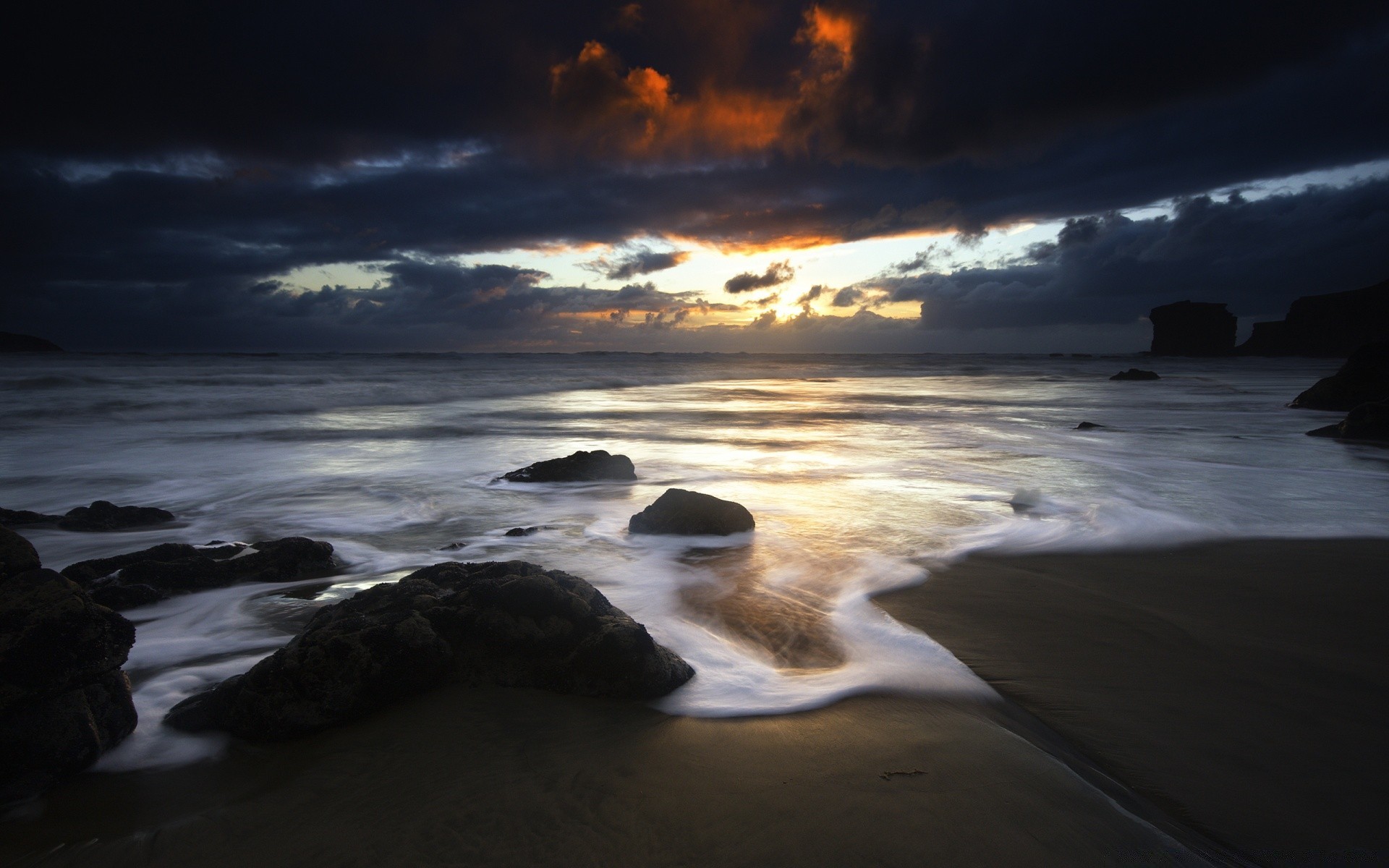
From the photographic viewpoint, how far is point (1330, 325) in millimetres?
87312

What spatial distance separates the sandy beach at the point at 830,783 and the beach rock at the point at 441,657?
0.08 meters

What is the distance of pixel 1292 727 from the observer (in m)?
2.44

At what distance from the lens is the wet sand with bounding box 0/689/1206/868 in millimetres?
1836

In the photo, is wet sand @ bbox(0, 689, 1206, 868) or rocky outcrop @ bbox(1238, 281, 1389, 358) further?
rocky outcrop @ bbox(1238, 281, 1389, 358)

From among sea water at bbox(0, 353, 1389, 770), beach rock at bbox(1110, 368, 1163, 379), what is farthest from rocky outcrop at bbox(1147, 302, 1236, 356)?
sea water at bbox(0, 353, 1389, 770)

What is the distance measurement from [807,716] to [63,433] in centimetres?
1810

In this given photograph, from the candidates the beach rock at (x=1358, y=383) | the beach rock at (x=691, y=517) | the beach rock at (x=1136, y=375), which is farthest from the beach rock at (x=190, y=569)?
the beach rock at (x=1136, y=375)

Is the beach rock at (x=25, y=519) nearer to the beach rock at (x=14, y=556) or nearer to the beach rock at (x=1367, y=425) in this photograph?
the beach rock at (x=14, y=556)

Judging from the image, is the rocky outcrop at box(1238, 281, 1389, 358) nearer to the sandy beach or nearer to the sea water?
the sea water

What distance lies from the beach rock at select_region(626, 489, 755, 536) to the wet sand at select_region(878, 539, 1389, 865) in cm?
165

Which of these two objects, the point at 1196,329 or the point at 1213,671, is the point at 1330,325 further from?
the point at 1213,671

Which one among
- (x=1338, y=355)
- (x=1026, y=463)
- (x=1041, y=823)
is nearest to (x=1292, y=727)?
(x=1041, y=823)

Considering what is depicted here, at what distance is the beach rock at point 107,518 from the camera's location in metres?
5.83

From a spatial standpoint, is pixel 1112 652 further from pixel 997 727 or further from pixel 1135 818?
pixel 1135 818
